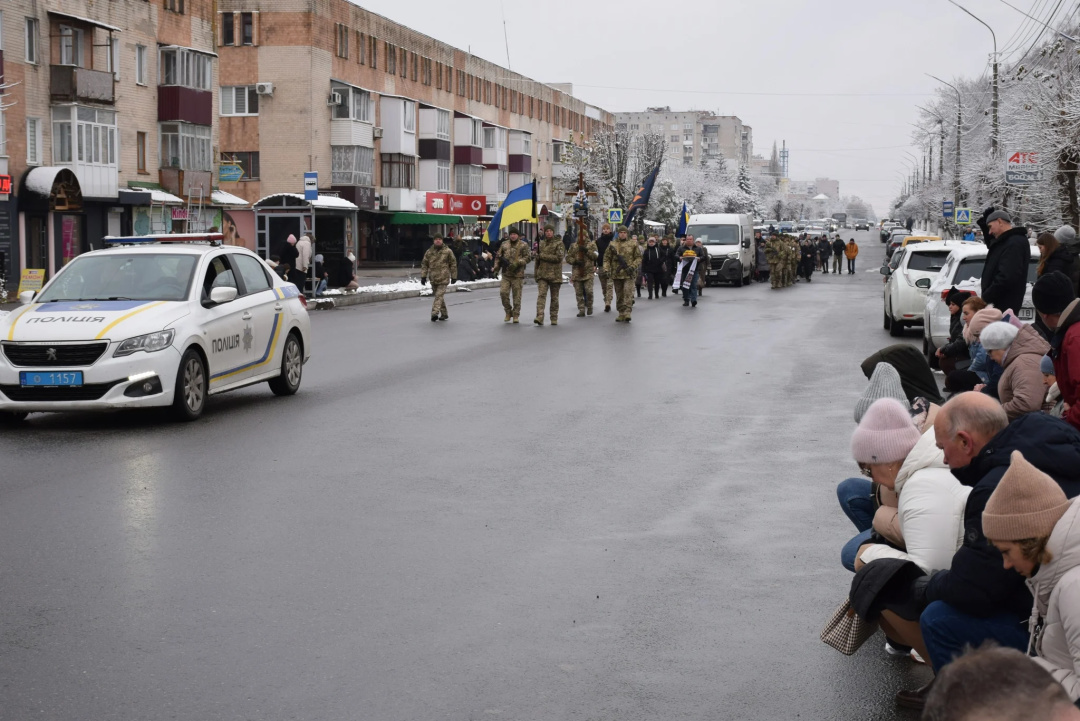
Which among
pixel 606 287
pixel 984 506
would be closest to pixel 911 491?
pixel 984 506

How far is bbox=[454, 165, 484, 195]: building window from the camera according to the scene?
91.2m

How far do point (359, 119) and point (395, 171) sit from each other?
5973mm

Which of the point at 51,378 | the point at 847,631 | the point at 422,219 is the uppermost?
the point at 422,219

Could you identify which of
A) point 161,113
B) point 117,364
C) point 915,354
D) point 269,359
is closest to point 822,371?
point 269,359

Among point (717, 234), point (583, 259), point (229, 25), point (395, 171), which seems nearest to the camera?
point (583, 259)

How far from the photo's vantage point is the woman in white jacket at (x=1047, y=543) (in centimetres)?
371

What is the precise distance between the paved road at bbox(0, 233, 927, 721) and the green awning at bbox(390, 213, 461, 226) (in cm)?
6294

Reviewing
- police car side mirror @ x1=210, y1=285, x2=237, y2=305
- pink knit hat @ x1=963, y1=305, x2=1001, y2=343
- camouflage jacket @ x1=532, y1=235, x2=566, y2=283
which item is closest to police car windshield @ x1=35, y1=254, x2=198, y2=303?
police car side mirror @ x1=210, y1=285, x2=237, y2=305

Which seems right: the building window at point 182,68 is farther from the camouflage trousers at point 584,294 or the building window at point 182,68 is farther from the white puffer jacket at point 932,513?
the white puffer jacket at point 932,513

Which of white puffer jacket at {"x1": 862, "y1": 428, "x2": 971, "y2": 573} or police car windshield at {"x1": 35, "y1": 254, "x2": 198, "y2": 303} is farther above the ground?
police car windshield at {"x1": 35, "y1": 254, "x2": 198, "y2": 303}

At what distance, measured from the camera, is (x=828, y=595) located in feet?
21.7

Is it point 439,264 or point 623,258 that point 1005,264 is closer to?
point 623,258

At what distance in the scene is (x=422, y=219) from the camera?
3110 inches

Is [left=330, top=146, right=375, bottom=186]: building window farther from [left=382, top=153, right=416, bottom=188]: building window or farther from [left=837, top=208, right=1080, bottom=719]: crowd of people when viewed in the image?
[left=837, top=208, right=1080, bottom=719]: crowd of people
